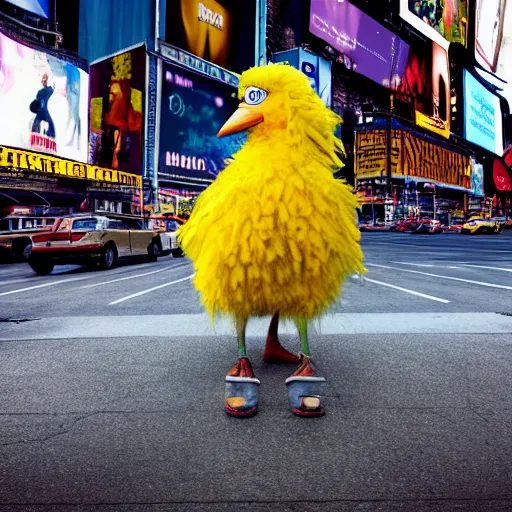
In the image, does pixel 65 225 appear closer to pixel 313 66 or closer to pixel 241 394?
pixel 241 394

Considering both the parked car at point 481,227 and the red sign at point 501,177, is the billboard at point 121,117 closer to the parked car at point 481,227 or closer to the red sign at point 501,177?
the parked car at point 481,227

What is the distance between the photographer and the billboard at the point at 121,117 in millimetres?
38031

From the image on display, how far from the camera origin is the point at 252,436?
8.04 feet

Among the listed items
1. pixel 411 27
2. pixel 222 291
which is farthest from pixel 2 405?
pixel 411 27

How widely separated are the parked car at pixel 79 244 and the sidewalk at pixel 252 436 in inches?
319

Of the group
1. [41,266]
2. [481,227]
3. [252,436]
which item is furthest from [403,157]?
[252,436]

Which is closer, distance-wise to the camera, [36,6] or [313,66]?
[36,6]

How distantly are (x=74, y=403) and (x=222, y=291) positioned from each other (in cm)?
104

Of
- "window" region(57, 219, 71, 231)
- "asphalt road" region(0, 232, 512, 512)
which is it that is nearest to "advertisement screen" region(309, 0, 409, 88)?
"window" region(57, 219, 71, 231)

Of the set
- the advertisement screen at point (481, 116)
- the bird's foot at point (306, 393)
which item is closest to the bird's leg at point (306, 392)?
the bird's foot at point (306, 393)

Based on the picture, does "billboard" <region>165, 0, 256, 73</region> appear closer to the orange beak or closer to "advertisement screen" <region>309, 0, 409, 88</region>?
"advertisement screen" <region>309, 0, 409, 88</region>

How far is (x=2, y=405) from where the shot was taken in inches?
114

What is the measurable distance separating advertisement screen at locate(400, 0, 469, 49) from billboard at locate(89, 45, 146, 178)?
1784 inches

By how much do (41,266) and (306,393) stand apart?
10.6 m
